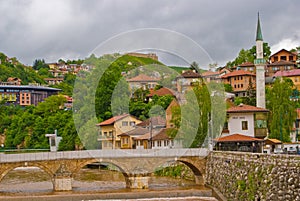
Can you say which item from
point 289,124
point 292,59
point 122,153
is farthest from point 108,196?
point 292,59

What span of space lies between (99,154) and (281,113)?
26.3m

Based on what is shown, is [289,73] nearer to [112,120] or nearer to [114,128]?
[114,128]

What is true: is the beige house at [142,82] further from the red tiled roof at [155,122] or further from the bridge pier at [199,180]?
the bridge pier at [199,180]

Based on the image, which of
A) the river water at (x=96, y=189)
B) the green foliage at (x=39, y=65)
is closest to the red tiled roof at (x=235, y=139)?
the river water at (x=96, y=189)

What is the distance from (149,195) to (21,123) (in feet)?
180

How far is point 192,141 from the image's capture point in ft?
145

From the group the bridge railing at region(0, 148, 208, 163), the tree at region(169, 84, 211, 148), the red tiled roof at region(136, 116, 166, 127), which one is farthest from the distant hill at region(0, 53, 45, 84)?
the bridge railing at region(0, 148, 208, 163)

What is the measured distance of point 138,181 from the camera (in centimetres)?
3650

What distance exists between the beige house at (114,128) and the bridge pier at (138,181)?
6.25 m

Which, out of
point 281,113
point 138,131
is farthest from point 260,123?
point 281,113

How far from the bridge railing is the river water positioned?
213 cm

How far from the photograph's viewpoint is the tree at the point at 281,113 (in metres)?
55.7

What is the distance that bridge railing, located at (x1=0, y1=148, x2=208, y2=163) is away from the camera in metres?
35.6

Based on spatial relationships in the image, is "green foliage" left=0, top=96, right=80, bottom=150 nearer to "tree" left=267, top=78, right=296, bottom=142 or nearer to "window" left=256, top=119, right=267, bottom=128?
"tree" left=267, top=78, right=296, bottom=142
